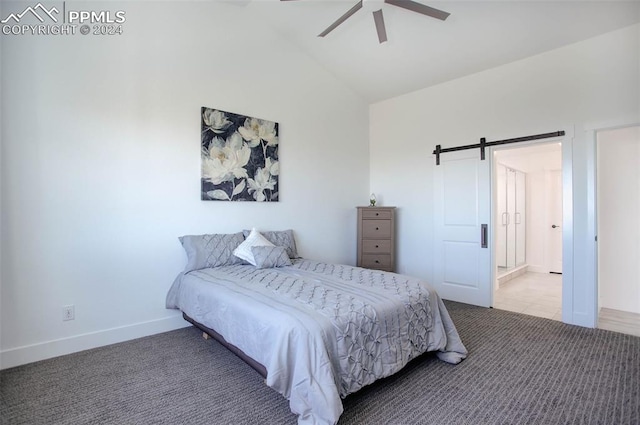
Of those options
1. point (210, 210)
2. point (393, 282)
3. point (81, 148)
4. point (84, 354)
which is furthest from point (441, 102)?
point (84, 354)

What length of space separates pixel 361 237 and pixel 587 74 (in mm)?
3148

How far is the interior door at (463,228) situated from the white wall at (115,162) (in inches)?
89.3

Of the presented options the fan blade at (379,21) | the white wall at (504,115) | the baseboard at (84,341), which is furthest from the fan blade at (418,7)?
the baseboard at (84,341)

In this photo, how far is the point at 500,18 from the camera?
3150mm

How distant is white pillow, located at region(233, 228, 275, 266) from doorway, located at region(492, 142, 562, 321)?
4.13 meters

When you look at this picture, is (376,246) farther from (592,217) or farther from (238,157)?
(592,217)

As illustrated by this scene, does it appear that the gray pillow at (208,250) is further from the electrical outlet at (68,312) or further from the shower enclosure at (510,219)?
the shower enclosure at (510,219)

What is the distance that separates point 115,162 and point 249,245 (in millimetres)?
1448

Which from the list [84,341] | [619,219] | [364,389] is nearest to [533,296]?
[619,219]

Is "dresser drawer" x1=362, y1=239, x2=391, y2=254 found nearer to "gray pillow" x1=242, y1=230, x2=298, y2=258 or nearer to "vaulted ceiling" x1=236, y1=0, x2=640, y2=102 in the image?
"gray pillow" x1=242, y1=230, x2=298, y2=258

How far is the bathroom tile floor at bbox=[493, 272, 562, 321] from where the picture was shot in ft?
12.6

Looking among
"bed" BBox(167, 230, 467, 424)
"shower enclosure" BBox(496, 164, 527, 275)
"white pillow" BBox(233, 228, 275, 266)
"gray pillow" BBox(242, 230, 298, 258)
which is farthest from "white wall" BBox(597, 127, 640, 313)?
"white pillow" BBox(233, 228, 275, 266)

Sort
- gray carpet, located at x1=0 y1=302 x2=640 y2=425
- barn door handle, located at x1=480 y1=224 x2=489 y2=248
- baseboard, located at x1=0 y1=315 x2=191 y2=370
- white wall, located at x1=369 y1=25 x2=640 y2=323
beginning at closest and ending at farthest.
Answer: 1. gray carpet, located at x1=0 y1=302 x2=640 y2=425
2. baseboard, located at x1=0 y1=315 x2=191 y2=370
3. white wall, located at x1=369 y1=25 x2=640 y2=323
4. barn door handle, located at x1=480 y1=224 x2=489 y2=248

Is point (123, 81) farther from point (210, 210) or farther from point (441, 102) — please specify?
point (441, 102)
